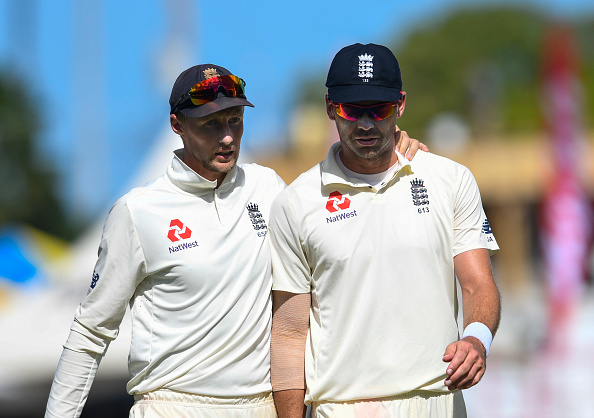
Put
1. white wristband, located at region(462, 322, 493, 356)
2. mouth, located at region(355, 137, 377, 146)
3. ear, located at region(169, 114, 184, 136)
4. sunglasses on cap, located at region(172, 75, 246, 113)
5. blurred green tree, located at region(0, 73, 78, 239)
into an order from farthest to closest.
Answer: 1. blurred green tree, located at region(0, 73, 78, 239)
2. ear, located at region(169, 114, 184, 136)
3. sunglasses on cap, located at region(172, 75, 246, 113)
4. mouth, located at region(355, 137, 377, 146)
5. white wristband, located at region(462, 322, 493, 356)

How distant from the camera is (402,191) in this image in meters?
3.96

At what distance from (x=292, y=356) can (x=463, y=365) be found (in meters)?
0.86

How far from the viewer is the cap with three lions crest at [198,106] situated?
13.3ft

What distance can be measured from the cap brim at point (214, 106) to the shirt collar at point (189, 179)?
241mm

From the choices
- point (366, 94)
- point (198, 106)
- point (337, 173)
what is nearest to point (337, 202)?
point (337, 173)

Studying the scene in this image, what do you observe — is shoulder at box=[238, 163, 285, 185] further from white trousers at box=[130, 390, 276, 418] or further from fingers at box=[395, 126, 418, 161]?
white trousers at box=[130, 390, 276, 418]

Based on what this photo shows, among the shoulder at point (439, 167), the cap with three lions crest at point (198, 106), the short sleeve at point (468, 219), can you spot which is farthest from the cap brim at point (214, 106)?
the short sleeve at point (468, 219)

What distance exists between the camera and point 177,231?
409 centimetres

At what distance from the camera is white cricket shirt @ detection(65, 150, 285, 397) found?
4031 mm

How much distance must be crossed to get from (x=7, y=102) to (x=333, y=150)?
30507 millimetres

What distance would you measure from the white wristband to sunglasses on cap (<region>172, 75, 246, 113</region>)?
1430 mm

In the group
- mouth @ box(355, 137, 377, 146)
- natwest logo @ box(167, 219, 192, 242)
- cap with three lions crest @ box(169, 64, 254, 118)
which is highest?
cap with three lions crest @ box(169, 64, 254, 118)

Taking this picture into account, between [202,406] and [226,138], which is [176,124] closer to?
[226,138]

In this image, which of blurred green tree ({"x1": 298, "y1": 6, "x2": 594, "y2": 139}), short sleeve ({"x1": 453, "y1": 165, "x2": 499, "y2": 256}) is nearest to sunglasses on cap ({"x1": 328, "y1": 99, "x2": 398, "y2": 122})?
short sleeve ({"x1": 453, "y1": 165, "x2": 499, "y2": 256})
